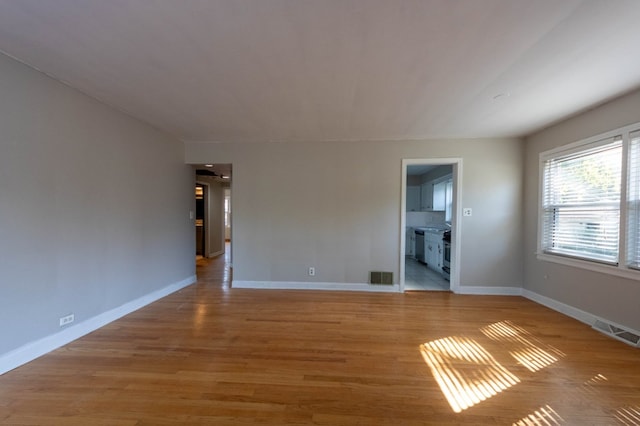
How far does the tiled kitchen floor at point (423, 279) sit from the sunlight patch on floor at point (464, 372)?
1.91m

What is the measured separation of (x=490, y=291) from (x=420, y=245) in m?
2.72

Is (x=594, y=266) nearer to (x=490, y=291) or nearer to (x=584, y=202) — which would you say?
(x=584, y=202)

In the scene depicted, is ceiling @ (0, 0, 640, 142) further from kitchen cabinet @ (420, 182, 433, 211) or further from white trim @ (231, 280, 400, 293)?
kitchen cabinet @ (420, 182, 433, 211)

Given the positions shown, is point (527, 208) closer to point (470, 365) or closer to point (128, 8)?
point (470, 365)

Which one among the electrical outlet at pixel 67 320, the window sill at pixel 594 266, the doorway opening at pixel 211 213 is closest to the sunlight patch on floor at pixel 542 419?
the window sill at pixel 594 266

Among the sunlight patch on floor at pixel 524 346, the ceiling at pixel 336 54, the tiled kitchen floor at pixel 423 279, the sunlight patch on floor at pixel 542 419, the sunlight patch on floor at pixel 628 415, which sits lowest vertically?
the tiled kitchen floor at pixel 423 279

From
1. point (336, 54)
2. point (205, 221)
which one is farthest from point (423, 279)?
point (205, 221)

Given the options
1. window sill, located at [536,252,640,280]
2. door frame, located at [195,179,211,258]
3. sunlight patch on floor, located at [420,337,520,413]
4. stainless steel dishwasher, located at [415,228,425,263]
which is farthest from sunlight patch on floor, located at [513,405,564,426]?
door frame, located at [195,179,211,258]

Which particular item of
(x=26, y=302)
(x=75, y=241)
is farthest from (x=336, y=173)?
(x=26, y=302)

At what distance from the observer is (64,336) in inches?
95.7

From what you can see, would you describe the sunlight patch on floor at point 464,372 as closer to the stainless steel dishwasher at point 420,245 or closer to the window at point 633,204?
the window at point 633,204

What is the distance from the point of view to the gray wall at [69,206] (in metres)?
2.04

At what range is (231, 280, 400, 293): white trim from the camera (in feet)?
13.8

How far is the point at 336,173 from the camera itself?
4.29 m
